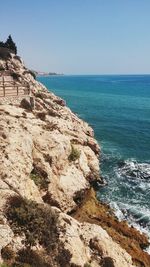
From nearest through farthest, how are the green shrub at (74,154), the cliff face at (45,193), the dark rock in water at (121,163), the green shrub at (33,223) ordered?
1. the cliff face at (45,193)
2. the green shrub at (33,223)
3. the green shrub at (74,154)
4. the dark rock in water at (121,163)

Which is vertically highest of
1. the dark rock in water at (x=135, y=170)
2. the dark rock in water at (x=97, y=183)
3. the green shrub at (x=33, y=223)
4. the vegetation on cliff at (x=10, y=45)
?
the vegetation on cliff at (x=10, y=45)

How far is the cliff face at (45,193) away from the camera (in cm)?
1800

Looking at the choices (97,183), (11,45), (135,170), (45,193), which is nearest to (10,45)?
(11,45)

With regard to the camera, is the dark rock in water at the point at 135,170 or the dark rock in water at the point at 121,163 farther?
the dark rock in water at the point at 121,163

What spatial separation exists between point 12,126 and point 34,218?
12360 millimetres

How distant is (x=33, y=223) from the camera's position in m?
18.6

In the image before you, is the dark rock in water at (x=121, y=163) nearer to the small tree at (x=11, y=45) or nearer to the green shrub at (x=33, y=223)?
the green shrub at (x=33, y=223)

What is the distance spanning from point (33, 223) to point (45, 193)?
911 centimetres

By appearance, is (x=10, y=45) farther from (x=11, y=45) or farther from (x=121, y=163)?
(x=121, y=163)

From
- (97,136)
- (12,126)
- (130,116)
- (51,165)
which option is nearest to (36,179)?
(51,165)

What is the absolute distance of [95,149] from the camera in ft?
153

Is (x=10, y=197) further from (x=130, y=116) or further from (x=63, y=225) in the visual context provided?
(x=130, y=116)

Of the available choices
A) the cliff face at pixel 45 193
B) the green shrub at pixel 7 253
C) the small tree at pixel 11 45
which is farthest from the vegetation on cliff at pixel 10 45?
the green shrub at pixel 7 253

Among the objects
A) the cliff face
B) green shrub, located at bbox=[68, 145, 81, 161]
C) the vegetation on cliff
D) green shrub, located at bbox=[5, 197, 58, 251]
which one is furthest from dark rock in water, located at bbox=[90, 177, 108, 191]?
the vegetation on cliff
